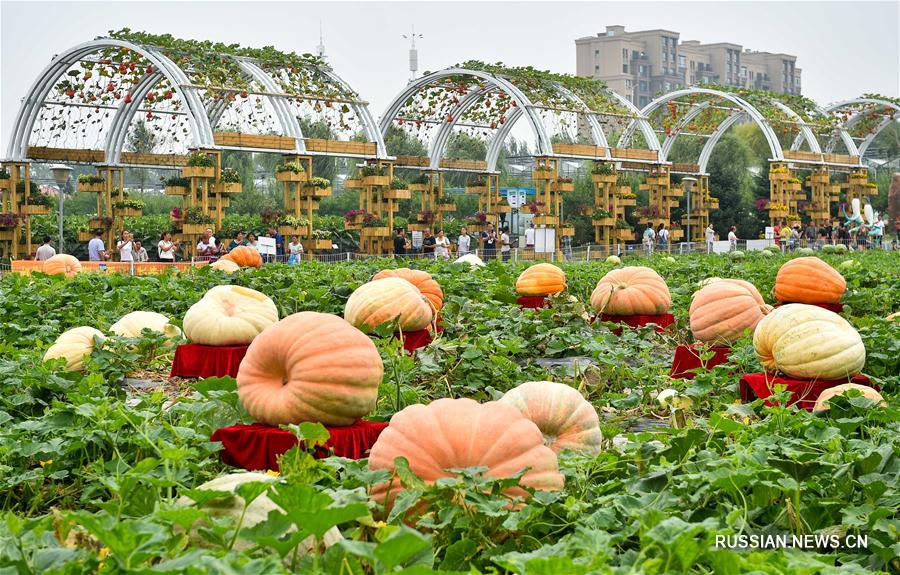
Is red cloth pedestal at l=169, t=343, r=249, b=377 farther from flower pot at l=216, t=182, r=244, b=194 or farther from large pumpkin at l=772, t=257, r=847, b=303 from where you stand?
flower pot at l=216, t=182, r=244, b=194

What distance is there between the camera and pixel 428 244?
2977 cm

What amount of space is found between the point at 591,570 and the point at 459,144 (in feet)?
170

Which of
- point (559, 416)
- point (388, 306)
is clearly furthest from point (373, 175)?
point (559, 416)

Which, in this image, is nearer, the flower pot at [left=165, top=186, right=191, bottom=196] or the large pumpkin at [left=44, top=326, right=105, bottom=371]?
the large pumpkin at [left=44, top=326, right=105, bottom=371]

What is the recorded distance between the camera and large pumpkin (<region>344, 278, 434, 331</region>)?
738 centimetres

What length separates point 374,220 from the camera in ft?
89.5

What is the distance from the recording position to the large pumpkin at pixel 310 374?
477cm

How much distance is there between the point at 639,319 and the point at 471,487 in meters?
6.36

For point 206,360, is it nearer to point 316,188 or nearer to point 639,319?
point 639,319

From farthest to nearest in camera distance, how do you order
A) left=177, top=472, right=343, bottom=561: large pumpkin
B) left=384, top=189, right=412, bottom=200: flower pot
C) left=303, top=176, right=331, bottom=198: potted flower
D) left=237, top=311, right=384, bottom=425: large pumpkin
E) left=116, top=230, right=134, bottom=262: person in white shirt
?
left=384, top=189, right=412, bottom=200: flower pot < left=303, top=176, right=331, bottom=198: potted flower < left=116, top=230, right=134, bottom=262: person in white shirt < left=237, top=311, right=384, bottom=425: large pumpkin < left=177, top=472, right=343, bottom=561: large pumpkin

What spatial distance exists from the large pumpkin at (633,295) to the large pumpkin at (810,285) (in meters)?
1.05

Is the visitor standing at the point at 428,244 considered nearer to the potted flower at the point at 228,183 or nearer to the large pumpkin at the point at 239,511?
the potted flower at the point at 228,183

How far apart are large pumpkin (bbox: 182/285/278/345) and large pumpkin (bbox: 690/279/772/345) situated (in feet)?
10.1

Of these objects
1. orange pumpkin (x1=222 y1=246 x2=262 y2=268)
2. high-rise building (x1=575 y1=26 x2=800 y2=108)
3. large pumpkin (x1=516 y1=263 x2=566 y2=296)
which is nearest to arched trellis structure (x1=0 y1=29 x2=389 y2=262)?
orange pumpkin (x1=222 y1=246 x2=262 y2=268)
